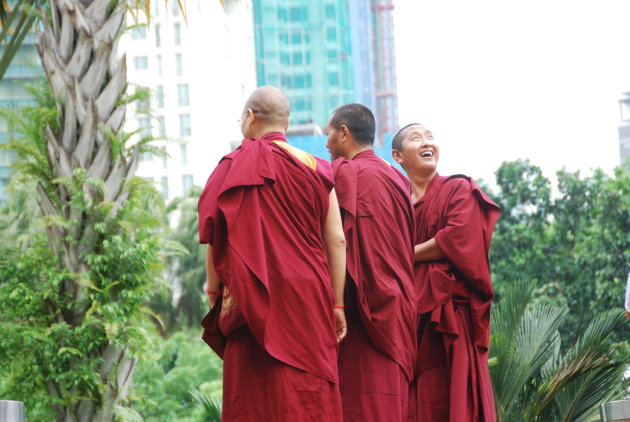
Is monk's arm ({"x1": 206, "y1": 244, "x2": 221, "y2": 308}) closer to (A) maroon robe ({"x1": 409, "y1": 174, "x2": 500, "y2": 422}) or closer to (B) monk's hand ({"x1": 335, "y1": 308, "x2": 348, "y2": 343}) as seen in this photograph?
(B) monk's hand ({"x1": 335, "y1": 308, "x2": 348, "y2": 343})

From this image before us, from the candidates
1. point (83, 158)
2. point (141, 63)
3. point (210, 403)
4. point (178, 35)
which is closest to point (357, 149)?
point (83, 158)

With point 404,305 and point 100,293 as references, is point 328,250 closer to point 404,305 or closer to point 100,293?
point 404,305

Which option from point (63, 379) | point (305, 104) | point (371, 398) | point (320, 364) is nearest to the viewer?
point (320, 364)

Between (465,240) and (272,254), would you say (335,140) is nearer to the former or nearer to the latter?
(465,240)

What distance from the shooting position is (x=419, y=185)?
5.89 m

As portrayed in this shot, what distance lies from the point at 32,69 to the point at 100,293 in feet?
5.47

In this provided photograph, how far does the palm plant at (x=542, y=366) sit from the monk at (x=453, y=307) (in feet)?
5.83

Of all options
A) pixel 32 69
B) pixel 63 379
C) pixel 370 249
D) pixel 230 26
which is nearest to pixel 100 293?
pixel 63 379

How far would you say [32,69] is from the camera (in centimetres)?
717

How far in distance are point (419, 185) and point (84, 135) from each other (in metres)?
2.39

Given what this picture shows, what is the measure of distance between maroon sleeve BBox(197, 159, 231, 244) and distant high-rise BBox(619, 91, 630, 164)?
200 ft

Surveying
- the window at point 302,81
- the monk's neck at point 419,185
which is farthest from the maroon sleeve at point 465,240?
the window at point 302,81

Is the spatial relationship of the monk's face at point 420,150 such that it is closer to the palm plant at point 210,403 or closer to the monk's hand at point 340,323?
the monk's hand at point 340,323

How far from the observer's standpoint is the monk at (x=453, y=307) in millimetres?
5473
